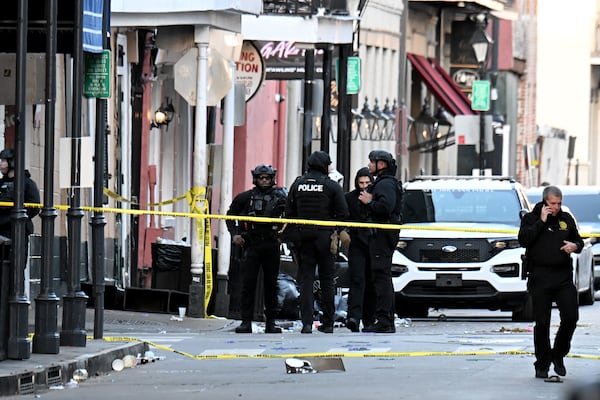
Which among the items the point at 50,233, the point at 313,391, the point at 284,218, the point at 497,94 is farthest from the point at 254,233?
the point at 497,94

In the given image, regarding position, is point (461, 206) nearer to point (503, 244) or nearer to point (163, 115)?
point (503, 244)

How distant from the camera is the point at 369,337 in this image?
19547mm

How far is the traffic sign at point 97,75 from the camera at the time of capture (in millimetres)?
17203

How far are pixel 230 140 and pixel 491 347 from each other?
Result: 6844mm

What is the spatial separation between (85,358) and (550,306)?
11.6 feet

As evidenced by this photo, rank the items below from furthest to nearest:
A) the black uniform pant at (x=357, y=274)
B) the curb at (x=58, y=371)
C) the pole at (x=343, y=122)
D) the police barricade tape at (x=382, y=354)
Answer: the pole at (x=343, y=122) < the black uniform pant at (x=357, y=274) < the police barricade tape at (x=382, y=354) < the curb at (x=58, y=371)

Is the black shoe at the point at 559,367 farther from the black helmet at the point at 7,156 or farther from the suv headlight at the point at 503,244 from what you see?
the suv headlight at the point at 503,244

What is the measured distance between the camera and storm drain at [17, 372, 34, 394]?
14.1 meters

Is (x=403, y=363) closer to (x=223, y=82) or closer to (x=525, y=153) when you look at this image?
(x=223, y=82)

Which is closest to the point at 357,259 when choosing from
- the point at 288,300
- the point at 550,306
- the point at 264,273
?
the point at 264,273

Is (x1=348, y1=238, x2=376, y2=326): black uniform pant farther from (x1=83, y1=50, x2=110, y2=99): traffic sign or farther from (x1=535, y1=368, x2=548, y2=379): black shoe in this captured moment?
(x1=535, y1=368, x2=548, y2=379): black shoe

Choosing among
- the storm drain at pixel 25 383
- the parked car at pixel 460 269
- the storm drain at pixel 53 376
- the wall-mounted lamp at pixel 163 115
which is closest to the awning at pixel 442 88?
the wall-mounted lamp at pixel 163 115

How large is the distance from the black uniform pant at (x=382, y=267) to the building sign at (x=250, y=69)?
23.1 ft

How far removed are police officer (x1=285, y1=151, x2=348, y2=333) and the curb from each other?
3.77 m
